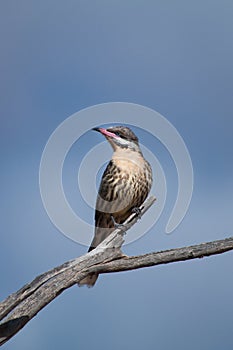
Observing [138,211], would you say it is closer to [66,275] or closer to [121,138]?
[121,138]

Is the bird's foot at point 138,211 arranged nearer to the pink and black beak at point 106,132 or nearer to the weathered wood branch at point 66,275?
the pink and black beak at point 106,132

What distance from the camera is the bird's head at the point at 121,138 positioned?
12.3 m

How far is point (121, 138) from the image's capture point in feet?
40.7

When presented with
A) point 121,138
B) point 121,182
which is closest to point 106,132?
point 121,138

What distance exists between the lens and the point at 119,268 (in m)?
8.66

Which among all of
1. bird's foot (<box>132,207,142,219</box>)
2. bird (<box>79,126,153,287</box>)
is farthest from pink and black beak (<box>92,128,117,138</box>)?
bird's foot (<box>132,207,142,219</box>)

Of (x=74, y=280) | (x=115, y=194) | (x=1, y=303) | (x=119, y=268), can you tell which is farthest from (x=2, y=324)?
(x=115, y=194)

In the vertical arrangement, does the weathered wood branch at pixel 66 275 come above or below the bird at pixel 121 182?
below

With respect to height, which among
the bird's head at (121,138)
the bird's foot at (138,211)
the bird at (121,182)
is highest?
the bird's head at (121,138)

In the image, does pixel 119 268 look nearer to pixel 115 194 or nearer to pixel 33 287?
pixel 33 287

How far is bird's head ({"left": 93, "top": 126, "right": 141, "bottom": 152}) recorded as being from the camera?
484 inches

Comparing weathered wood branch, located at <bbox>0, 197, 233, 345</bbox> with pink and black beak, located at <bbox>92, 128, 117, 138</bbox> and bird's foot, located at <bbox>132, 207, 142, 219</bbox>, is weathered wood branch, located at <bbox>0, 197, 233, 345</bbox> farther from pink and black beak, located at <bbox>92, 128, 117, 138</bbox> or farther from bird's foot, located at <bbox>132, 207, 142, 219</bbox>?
pink and black beak, located at <bbox>92, 128, 117, 138</bbox>

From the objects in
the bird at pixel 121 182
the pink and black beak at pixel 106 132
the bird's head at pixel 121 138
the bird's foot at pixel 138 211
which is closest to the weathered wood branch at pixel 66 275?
the bird's foot at pixel 138 211

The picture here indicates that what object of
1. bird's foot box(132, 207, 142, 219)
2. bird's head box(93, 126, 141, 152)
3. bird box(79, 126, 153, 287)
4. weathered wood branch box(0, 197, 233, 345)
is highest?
bird's head box(93, 126, 141, 152)
